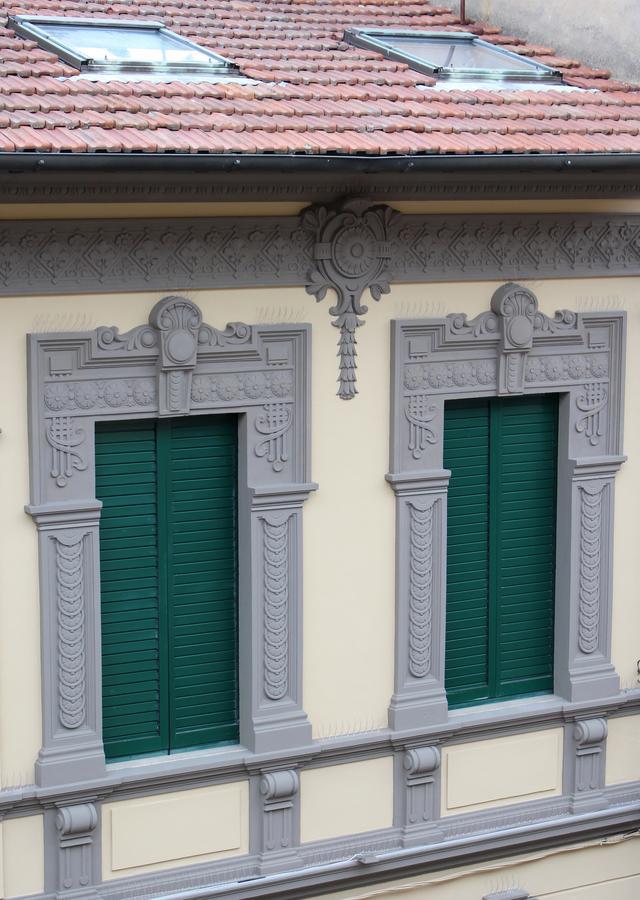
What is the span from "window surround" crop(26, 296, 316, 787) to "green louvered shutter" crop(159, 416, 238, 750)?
0.32 ft

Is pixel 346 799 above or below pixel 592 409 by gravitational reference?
below

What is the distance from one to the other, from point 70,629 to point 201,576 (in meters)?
0.97

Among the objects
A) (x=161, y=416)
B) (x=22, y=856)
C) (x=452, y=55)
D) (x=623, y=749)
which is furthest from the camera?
(x=452, y=55)

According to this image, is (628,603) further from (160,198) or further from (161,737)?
(160,198)

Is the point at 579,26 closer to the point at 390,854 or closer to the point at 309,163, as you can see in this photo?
the point at 309,163

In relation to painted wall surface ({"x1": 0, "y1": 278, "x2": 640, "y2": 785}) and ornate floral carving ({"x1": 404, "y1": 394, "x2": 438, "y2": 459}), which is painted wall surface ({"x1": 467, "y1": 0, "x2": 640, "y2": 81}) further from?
ornate floral carving ({"x1": 404, "y1": 394, "x2": 438, "y2": 459})

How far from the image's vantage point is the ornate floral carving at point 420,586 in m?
10.2

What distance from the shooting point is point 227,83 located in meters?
10.0

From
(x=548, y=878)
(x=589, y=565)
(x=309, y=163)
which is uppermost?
(x=309, y=163)

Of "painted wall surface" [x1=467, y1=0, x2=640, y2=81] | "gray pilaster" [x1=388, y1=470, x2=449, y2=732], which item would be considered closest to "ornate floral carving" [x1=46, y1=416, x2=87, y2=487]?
"gray pilaster" [x1=388, y1=470, x2=449, y2=732]

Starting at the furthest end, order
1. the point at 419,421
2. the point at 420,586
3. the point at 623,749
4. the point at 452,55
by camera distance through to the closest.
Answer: the point at 452,55
the point at 623,749
the point at 420,586
the point at 419,421

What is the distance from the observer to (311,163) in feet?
29.3

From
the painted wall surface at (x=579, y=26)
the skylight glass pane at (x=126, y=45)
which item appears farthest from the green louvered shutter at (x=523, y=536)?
the skylight glass pane at (x=126, y=45)

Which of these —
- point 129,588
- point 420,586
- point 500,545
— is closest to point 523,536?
point 500,545
